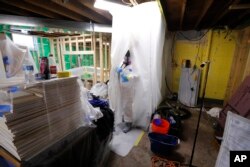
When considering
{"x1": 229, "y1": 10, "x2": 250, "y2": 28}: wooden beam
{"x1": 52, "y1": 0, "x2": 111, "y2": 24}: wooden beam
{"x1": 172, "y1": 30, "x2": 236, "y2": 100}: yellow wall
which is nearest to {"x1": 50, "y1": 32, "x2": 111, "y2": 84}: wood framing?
{"x1": 52, "y1": 0, "x2": 111, "y2": 24}: wooden beam

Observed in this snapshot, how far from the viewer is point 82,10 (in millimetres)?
1979

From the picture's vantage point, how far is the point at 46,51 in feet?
16.6

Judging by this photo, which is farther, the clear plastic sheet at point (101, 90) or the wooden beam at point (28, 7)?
the clear plastic sheet at point (101, 90)

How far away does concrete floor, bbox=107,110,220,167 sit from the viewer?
184 cm

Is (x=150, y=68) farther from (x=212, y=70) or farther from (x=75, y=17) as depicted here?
(x=212, y=70)

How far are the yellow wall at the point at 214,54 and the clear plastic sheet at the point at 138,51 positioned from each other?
2.09 meters

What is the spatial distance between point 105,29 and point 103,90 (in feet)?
5.60

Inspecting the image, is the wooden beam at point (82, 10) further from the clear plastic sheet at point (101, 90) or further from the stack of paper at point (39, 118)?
the clear plastic sheet at point (101, 90)

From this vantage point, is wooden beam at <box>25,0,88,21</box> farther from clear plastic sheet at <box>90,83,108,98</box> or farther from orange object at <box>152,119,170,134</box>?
orange object at <box>152,119,170,134</box>

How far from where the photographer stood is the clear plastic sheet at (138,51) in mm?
2221

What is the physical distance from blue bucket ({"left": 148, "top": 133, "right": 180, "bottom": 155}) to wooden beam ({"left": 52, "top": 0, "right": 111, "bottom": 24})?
2.10 metres

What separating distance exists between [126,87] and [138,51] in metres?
0.66

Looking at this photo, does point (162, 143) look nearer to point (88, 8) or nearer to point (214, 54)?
point (88, 8)

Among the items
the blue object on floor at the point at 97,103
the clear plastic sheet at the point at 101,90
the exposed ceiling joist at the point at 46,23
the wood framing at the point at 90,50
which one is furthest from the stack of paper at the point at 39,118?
the wood framing at the point at 90,50
